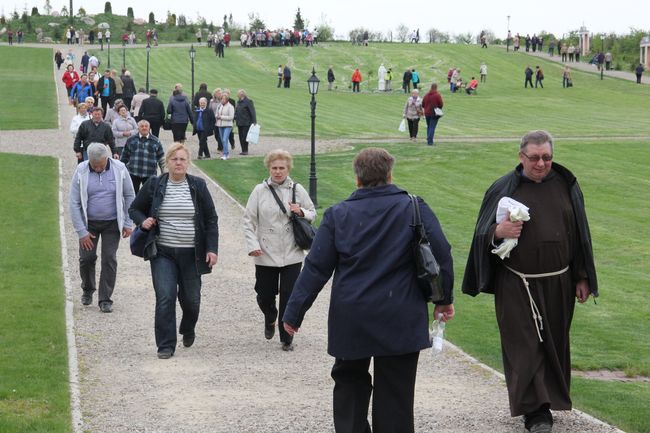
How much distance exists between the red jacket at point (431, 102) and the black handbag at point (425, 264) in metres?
26.7

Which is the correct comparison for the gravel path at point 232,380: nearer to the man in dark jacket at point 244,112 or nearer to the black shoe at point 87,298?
the black shoe at point 87,298

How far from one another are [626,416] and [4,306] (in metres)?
7.15

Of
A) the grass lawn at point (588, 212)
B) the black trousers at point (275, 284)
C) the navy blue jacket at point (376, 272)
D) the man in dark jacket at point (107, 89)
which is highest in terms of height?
the navy blue jacket at point (376, 272)

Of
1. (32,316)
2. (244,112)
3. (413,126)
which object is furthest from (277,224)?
(413,126)

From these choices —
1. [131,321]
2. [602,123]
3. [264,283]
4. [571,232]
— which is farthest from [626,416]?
[602,123]

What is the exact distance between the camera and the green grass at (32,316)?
8.57 m

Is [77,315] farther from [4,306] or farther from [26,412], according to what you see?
[26,412]

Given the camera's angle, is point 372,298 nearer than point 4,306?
Yes

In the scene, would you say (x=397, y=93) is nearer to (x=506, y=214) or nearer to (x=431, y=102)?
(x=431, y=102)

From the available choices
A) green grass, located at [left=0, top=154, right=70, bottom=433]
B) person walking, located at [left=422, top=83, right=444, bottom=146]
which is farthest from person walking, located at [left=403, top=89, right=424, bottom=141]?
green grass, located at [left=0, top=154, right=70, bottom=433]

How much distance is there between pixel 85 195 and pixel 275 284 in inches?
113

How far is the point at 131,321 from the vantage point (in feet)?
41.0

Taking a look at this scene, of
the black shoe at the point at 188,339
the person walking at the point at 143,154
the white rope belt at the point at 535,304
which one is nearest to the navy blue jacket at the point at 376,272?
the white rope belt at the point at 535,304

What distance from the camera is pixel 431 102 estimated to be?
33344 mm
